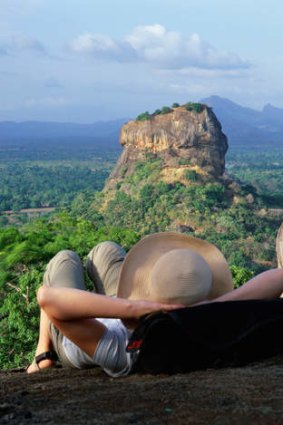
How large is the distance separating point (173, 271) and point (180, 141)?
45574 millimetres

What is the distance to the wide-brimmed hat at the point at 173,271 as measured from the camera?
3.30 meters

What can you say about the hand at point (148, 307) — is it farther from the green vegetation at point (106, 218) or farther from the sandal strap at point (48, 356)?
the green vegetation at point (106, 218)

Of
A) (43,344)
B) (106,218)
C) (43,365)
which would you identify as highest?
(43,344)

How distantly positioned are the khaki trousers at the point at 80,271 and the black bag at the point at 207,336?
54cm

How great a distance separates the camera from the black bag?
317cm

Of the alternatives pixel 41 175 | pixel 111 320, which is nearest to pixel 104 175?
pixel 41 175

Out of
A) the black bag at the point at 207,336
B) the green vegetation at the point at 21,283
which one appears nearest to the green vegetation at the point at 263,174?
the green vegetation at the point at 21,283

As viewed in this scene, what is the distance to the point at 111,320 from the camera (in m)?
3.48

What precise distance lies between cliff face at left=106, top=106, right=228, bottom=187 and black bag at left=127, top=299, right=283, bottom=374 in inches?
1725

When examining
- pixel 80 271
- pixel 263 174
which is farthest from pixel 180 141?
pixel 263 174

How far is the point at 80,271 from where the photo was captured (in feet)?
12.5

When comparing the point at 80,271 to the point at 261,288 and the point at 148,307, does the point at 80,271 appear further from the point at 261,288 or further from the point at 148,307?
the point at 261,288

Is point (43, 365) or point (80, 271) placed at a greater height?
point (80, 271)

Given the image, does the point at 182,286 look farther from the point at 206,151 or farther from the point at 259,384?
the point at 206,151
